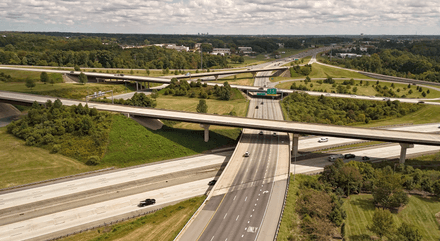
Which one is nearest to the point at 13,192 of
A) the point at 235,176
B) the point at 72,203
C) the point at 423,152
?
the point at 72,203

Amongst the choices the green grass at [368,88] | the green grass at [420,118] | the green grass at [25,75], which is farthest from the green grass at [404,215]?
the green grass at [25,75]

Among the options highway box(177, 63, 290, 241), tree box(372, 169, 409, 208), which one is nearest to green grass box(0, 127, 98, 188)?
highway box(177, 63, 290, 241)

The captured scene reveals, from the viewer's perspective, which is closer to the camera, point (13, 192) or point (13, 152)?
point (13, 192)

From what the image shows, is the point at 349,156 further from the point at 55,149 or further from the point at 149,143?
the point at 55,149

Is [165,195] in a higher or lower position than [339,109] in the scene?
lower

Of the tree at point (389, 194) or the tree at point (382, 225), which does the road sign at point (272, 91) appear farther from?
the tree at point (382, 225)

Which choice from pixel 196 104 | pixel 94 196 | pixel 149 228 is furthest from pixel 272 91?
pixel 149 228

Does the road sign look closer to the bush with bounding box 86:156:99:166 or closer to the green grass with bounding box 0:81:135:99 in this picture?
the green grass with bounding box 0:81:135:99

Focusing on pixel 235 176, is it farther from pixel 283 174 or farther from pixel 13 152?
pixel 13 152
